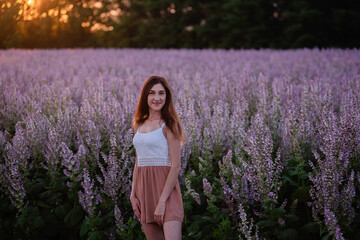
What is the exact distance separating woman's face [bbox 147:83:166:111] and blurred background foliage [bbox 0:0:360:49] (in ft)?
41.5

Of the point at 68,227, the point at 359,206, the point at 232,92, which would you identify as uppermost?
the point at 232,92

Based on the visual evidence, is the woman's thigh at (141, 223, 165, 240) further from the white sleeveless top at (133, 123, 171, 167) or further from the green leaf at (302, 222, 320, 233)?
the green leaf at (302, 222, 320, 233)

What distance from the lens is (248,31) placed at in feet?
73.0

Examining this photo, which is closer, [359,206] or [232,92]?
[359,206]

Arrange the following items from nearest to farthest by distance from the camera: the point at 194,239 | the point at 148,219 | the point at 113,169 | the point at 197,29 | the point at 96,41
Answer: the point at 148,219, the point at 194,239, the point at 113,169, the point at 197,29, the point at 96,41

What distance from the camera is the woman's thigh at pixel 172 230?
2.06m

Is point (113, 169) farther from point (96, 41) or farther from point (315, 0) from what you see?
point (96, 41)

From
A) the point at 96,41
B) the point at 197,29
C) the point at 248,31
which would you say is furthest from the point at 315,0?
the point at 96,41

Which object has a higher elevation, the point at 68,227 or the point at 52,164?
the point at 52,164

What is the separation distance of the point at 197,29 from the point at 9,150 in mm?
22603

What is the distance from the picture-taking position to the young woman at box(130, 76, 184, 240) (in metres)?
2.09

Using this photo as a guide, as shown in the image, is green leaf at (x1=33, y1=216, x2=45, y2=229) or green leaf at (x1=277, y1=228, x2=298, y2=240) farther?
green leaf at (x1=33, y1=216, x2=45, y2=229)

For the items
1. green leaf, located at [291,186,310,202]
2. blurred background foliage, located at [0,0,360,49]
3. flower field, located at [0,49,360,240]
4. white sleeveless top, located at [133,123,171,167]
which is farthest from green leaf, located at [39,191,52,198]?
blurred background foliage, located at [0,0,360,49]

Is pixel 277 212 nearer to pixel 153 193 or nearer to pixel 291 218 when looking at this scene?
pixel 291 218
